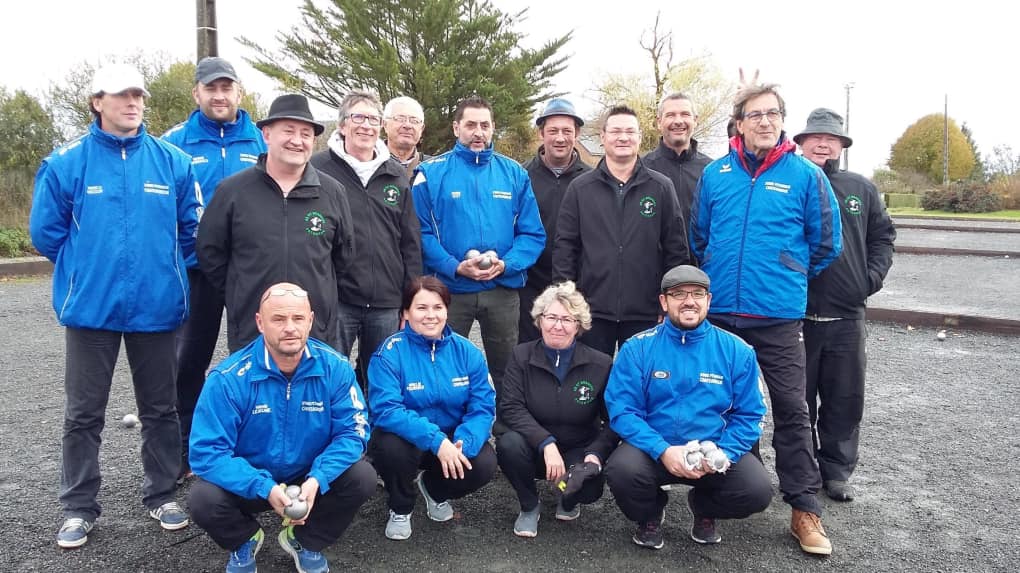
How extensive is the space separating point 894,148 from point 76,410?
223ft

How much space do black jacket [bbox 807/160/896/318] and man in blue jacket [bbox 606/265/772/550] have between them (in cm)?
97

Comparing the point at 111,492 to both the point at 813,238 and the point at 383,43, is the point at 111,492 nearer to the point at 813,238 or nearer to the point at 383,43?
the point at 813,238

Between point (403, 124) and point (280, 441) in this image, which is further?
point (403, 124)

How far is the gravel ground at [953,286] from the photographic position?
10703 mm

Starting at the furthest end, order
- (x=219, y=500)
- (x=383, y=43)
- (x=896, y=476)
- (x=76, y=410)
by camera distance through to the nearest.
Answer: (x=383, y=43) < (x=896, y=476) < (x=76, y=410) < (x=219, y=500)

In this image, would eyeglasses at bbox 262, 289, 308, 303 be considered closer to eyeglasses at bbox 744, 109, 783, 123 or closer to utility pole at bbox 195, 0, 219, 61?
eyeglasses at bbox 744, 109, 783, 123

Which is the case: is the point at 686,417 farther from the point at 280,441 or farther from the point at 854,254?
the point at 280,441

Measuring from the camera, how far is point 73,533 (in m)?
3.69

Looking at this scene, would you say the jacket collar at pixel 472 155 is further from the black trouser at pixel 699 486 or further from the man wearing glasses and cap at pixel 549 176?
the black trouser at pixel 699 486

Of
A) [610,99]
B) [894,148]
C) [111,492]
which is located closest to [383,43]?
[610,99]

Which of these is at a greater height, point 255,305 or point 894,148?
point 894,148

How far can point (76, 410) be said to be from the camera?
381 centimetres

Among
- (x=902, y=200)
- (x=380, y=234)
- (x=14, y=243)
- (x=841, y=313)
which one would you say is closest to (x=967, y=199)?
(x=902, y=200)

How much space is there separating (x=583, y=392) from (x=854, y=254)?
6.45 feet
